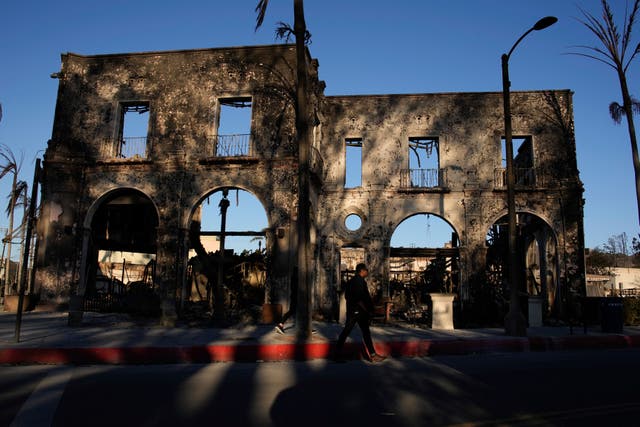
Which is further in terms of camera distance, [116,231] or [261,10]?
[116,231]

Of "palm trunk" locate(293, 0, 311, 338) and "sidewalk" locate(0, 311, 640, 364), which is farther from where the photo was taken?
"palm trunk" locate(293, 0, 311, 338)

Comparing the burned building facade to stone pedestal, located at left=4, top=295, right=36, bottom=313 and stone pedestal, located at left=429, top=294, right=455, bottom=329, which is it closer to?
stone pedestal, located at left=4, top=295, right=36, bottom=313

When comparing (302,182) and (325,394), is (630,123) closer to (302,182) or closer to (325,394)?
(302,182)

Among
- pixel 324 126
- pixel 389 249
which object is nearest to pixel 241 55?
pixel 324 126

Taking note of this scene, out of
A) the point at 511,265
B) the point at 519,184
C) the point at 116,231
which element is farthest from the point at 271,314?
the point at 519,184

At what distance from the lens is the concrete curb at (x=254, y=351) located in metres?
8.50

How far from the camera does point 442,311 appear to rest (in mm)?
14352

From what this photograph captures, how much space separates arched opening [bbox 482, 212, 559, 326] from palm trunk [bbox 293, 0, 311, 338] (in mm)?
6983

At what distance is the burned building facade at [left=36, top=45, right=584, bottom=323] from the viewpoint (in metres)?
17.4

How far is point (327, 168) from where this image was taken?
20906 millimetres

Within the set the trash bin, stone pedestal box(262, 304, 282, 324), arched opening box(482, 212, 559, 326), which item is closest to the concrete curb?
the trash bin

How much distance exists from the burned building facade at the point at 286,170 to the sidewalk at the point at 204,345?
11.5 ft

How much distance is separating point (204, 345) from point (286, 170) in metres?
8.88

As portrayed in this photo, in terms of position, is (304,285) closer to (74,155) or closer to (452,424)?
(452,424)
